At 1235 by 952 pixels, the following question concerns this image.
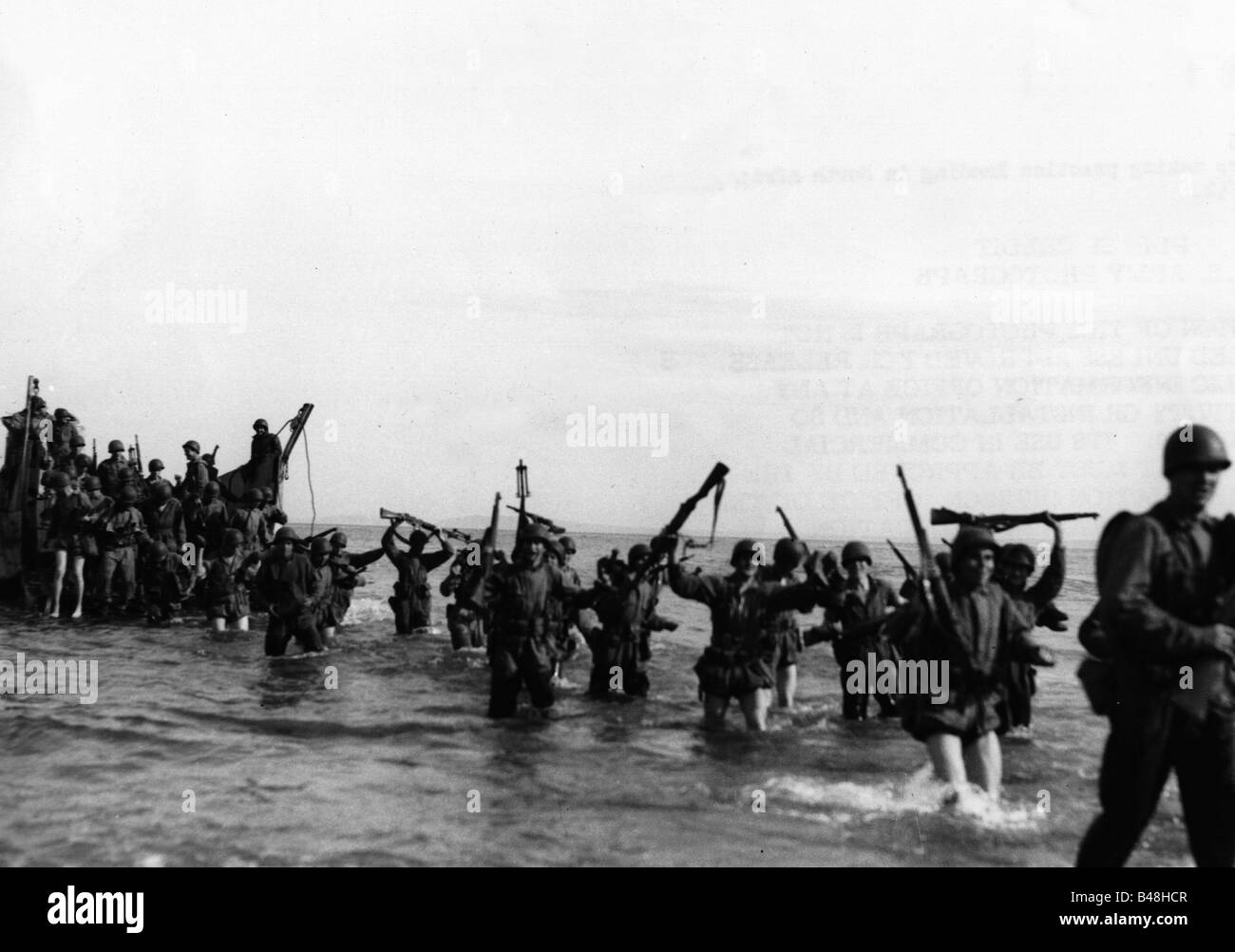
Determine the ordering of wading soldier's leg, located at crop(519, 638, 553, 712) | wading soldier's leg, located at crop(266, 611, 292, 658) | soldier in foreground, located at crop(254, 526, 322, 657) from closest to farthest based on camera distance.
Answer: wading soldier's leg, located at crop(519, 638, 553, 712) → soldier in foreground, located at crop(254, 526, 322, 657) → wading soldier's leg, located at crop(266, 611, 292, 658)

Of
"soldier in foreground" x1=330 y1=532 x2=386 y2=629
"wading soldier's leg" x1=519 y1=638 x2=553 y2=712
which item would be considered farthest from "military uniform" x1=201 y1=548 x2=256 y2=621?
"wading soldier's leg" x1=519 y1=638 x2=553 y2=712

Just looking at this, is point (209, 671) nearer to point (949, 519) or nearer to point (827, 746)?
point (827, 746)

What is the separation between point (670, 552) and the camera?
11.8m

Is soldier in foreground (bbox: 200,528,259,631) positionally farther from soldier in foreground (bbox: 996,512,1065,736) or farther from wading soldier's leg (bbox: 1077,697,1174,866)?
wading soldier's leg (bbox: 1077,697,1174,866)

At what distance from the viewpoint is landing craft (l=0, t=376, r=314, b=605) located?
2300cm

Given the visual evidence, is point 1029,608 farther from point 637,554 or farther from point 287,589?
point 287,589

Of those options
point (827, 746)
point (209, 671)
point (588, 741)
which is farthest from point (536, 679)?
point (209, 671)

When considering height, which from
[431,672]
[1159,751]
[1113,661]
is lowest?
[431,672]

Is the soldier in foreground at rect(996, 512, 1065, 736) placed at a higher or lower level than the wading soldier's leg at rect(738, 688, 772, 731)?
higher

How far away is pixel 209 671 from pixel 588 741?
277 inches

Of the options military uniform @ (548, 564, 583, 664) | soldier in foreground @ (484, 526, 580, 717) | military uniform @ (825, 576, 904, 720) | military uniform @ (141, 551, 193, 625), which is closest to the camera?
soldier in foreground @ (484, 526, 580, 717)

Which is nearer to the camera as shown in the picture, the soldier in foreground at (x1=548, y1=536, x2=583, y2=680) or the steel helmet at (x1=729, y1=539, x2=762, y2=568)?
the steel helmet at (x1=729, y1=539, x2=762, y2=568)

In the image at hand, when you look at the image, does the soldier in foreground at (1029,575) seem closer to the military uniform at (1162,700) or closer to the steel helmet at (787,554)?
the steel helmet at (787,554)

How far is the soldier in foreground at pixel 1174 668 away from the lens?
5.50m
